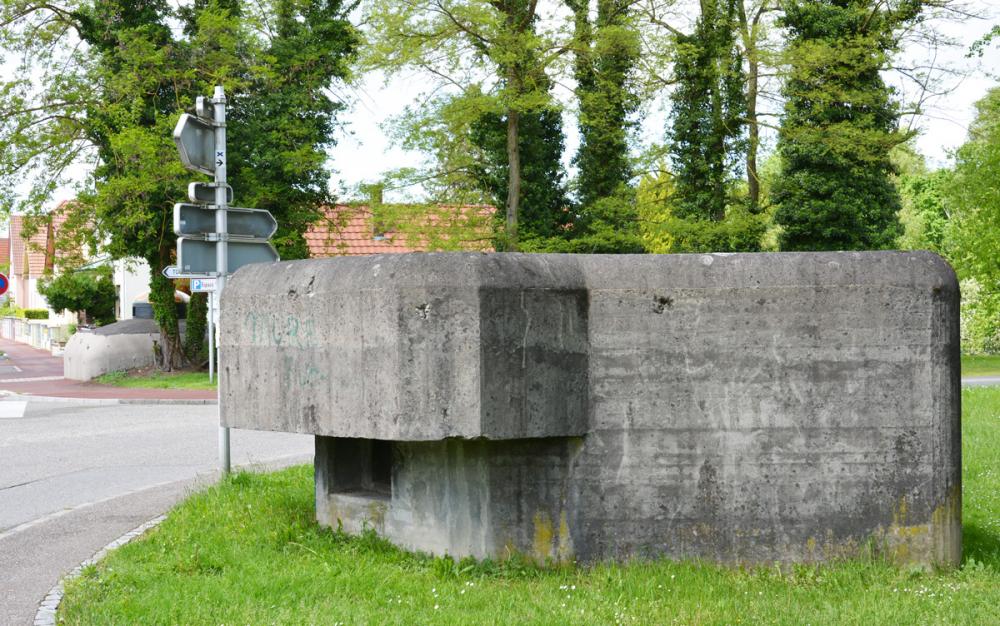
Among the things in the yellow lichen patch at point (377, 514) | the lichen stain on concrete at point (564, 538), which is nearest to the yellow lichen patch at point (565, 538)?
the lichen stain on concrete at point (564, 538)

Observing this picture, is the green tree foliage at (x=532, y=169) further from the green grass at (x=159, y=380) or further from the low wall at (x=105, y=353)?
the low wall at (x=105, y=353)

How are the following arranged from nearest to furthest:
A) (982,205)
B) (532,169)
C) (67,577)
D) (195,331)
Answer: (67,577) → (195,331) → (982,205) → (532,169)

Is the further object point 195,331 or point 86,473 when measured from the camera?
point 195,331

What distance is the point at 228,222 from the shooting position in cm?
985

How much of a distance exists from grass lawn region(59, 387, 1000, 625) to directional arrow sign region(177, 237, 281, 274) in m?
2.77

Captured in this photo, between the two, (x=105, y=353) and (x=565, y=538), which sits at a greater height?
(x=105, y=353)

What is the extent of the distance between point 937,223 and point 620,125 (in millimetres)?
31828

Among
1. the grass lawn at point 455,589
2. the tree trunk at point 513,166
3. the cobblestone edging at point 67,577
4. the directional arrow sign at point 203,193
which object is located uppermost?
the tree trunk at point 513,166

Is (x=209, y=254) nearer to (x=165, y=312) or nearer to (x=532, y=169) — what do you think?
(x=165, y=312)

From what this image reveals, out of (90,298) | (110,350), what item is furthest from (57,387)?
(90,298)

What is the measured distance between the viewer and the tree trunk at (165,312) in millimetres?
27422

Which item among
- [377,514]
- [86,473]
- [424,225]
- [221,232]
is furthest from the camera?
[424,225]

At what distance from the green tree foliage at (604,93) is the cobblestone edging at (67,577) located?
2010cm

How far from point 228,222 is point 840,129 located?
70.6 ft
